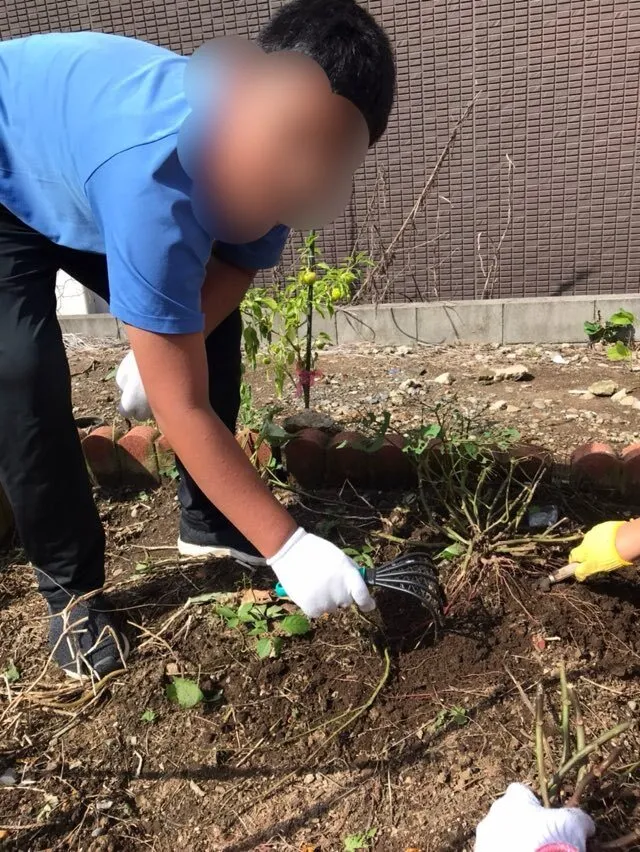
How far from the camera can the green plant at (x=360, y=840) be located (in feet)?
4.14

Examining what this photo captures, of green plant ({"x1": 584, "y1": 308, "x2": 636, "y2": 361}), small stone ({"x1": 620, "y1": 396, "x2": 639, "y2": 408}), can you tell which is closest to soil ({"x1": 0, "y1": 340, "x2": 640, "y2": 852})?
small stone ({"x1": 620, "y1": 396, "x2": 639, "y2": 408})

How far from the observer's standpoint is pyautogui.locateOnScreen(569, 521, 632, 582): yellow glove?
1.55 m

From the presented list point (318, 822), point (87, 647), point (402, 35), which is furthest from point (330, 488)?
point (402, 35)

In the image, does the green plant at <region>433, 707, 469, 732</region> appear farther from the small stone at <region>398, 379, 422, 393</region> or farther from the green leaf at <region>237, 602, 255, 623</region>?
the small stone at <region>398, 379, 422, 393</region>

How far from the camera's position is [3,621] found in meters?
1.87

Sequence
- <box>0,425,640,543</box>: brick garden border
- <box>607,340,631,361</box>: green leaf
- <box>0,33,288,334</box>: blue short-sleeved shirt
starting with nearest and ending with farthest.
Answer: <box>0,33,288,334</box>: blue short-sleeved shirt
<box>0,425,640,543</box>: brick garden border
<box>607,340,631,361</box>: green leaf

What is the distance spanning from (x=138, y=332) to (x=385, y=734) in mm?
990

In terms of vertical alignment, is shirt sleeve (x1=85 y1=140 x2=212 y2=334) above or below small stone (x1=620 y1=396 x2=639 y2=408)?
above

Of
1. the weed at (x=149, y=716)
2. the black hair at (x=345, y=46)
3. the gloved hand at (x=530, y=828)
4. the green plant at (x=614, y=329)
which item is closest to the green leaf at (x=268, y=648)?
the weed at (x=149, y=716)

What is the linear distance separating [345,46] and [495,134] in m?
3.21

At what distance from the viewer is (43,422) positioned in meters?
1.47

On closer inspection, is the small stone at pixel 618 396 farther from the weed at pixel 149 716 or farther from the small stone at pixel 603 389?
the weed at pixel 149 716

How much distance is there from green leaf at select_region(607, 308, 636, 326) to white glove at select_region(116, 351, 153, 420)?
2.75 metres

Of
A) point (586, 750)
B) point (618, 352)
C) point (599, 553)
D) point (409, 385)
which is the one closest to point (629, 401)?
point (618, 352)
